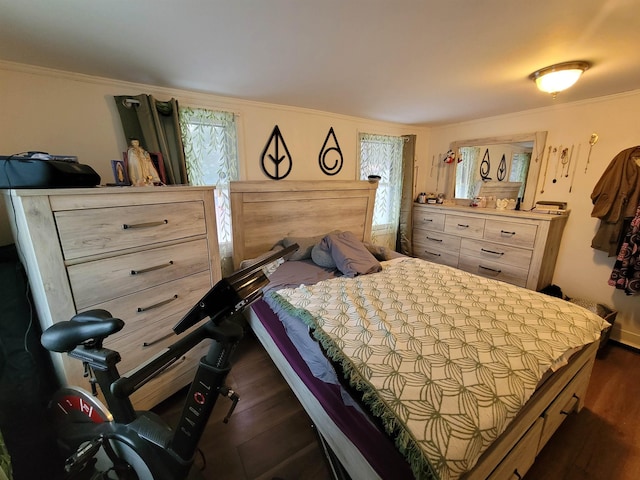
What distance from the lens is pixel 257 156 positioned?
248cm

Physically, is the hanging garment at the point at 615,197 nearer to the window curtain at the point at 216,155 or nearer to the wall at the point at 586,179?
the wall at the point at 586,179

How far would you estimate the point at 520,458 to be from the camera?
1.12 metres

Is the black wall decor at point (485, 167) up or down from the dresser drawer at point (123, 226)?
up

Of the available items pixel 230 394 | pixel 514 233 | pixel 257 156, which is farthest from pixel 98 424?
pixel 514 233

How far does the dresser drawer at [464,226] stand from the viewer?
9.40 feet

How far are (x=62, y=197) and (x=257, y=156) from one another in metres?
1.60

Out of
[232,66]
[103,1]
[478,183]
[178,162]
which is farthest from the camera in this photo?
[478,183]

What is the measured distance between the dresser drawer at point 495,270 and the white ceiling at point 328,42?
5.40 feet

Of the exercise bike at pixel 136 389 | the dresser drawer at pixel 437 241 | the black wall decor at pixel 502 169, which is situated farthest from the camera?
the dresser drawer at pixel 437 241

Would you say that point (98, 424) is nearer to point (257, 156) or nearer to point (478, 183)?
point (257, 156)

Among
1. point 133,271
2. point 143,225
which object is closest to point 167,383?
point 133,271

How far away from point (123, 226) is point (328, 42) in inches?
56.4

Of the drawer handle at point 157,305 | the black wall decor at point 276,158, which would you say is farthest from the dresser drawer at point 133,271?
the black wall decor at point 276,158

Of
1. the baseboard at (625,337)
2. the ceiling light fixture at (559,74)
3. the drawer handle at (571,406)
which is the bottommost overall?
the baseboard at (625,337)
